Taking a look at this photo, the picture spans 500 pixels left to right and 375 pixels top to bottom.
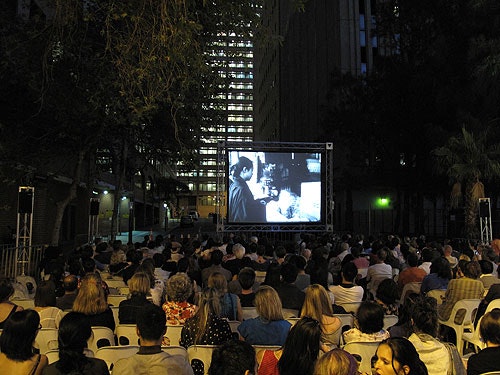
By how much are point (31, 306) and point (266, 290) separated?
3.42 metres

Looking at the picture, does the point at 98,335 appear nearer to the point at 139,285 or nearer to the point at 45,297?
the point at 139,285

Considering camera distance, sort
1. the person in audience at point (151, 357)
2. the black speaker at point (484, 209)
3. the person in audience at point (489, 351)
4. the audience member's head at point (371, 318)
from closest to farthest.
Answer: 1. the person in audience at point (151, 357)
2. the person in audience at point (489, 351)
3. the audience member's head at point (371, 318)
4. the black speaker at point (484, 209)

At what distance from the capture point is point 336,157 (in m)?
37.3

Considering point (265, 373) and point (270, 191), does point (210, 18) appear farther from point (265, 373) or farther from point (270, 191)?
point (270, 191)

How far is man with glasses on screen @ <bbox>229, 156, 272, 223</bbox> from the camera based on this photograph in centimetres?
1848

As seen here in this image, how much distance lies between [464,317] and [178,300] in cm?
390

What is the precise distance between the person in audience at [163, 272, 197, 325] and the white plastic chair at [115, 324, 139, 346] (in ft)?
1.20

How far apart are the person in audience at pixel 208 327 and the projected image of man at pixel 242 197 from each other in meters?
14.3

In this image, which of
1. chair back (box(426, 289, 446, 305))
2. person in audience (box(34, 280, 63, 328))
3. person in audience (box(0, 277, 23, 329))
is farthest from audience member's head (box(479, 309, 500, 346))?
person in audience (box(0, 277, 23, 329))

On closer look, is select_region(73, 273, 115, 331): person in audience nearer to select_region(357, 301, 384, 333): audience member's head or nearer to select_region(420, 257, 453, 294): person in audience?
select_region(357, 301, 384, 333): audience member's head

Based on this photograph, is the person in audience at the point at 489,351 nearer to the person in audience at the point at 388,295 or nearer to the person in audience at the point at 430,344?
the person in audience at the point at 430,344

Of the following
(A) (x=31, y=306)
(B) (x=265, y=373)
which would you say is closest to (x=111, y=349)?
(B) (x=265, y=373)

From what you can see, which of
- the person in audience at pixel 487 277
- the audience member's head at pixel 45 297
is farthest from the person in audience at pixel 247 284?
the person in audience at pixel 487 277

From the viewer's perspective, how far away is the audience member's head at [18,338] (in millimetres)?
3162
